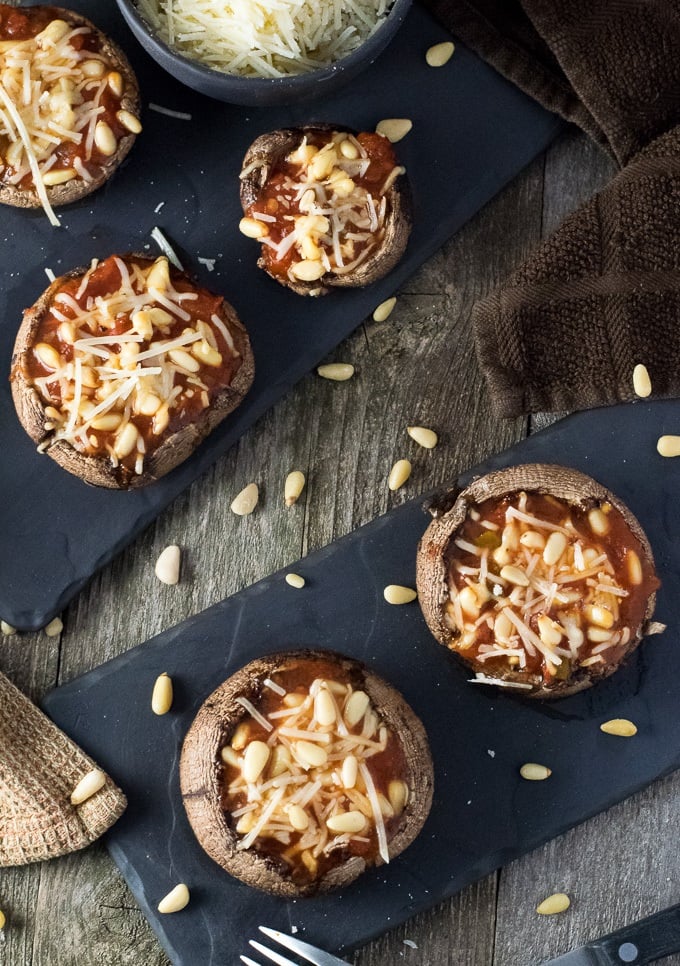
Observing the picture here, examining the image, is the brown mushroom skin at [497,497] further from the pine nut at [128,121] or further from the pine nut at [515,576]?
the pine nut at [128,121]

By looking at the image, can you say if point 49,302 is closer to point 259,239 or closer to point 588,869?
point 259,239

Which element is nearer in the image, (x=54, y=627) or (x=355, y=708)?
(x=355, y=708)

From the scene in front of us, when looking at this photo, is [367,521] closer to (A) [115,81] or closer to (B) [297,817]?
(B) [297,817]

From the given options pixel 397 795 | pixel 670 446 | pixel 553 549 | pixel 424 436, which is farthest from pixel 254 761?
pixel 670 446

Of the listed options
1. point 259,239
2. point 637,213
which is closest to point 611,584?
point 637,213

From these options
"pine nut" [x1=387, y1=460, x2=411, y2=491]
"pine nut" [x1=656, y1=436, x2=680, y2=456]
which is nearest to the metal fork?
"pine nut" [x1=387, y1=460, x2=411, y2=491]

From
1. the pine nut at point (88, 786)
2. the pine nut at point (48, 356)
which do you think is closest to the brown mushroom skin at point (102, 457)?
the pine nut at point (48, 356)
